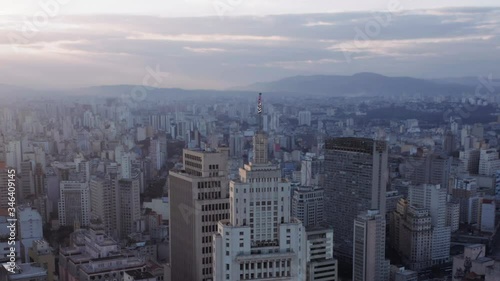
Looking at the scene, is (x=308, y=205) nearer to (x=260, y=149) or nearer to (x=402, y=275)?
(x=402, y=275)

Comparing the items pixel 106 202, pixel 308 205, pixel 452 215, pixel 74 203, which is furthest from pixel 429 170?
pixel 74 203

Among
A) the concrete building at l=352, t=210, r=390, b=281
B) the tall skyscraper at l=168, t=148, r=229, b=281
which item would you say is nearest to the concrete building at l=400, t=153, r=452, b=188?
the concrete building at l=352, t=210, r=390, b=281

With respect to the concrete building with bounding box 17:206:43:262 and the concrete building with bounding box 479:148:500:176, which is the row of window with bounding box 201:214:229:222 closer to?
the concrete building with bounding box 17:206:43:262

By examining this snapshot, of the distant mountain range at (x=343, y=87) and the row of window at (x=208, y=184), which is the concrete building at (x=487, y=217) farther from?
the row of window at (x=208, y=184)

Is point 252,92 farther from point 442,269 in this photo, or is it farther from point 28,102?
point 442,269

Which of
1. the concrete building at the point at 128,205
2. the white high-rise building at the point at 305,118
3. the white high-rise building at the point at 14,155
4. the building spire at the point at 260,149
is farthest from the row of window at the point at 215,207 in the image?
the white high-rise building at the point at 305,118

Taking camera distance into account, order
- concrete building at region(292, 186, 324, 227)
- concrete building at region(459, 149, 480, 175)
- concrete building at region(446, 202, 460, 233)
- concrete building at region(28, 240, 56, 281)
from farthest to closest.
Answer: concrete building at region(459, 149, 480, 175) → concrete building at region(446, 202, 460, 233) → concrete building at region(292, 186, 324, 227) → concrete building at region(28, 240, 56, 281)

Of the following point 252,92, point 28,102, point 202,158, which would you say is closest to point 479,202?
point 252,92
